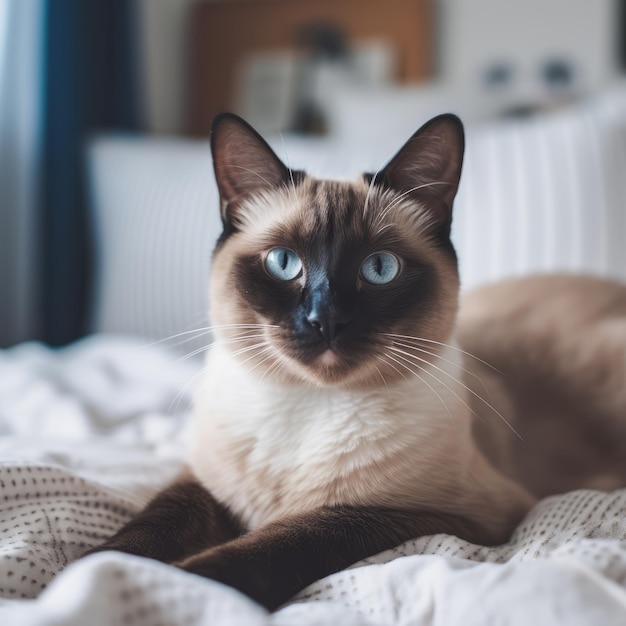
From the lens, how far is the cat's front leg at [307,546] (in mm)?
795

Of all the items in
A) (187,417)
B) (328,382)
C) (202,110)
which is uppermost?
(202,110)

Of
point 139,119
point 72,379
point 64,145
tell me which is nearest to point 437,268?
point 72,379

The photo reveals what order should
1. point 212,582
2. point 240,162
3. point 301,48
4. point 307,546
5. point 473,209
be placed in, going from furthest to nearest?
1. point 301,48
2. point 473,209
3. point 240,162
4. point 307,546
5. point 212,582

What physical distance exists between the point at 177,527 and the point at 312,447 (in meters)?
0.23

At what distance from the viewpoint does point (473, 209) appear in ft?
6.51

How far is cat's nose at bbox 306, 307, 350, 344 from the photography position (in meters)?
0.90

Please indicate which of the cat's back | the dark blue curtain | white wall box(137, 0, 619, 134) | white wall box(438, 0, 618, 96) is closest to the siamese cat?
the cat's back

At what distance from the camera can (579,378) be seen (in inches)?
58.4

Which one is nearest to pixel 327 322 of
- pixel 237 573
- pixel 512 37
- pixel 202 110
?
pixel 237 573

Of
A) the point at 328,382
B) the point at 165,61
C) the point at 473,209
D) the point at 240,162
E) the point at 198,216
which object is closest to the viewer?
the point at 328,382

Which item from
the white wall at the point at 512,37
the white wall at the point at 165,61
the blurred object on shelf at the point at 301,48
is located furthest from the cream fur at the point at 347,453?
the white wall at the point at 165,61

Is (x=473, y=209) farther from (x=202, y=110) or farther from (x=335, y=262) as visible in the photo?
(x=202, y=110)

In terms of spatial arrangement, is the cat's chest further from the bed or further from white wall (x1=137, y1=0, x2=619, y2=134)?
white wall (x1=137, y1=0, x2=619, y2=134)

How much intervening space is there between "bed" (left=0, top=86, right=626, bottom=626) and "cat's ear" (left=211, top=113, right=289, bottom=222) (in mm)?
290
